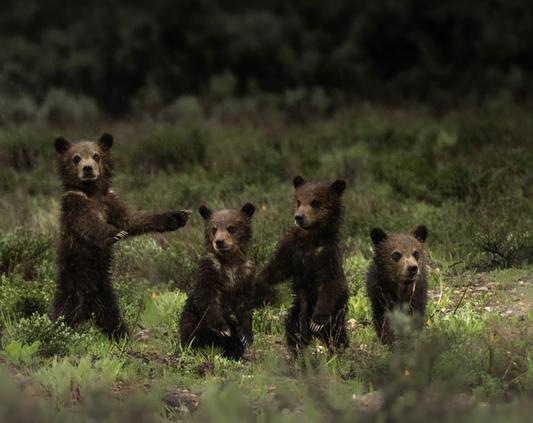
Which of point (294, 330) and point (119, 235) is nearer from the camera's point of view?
point (119, 235)

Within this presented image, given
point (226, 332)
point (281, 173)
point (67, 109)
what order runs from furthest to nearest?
point (67, 109) → point (281, 173) → point (226, 332)

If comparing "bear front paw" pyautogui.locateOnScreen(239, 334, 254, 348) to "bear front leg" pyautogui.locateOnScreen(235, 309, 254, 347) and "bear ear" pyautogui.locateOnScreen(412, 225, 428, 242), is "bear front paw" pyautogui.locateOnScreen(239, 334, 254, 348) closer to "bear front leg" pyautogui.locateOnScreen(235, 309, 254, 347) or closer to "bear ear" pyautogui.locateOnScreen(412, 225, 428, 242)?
"bear front leg" pyautogui.locateOnScreen(235, 309, 254, 347)

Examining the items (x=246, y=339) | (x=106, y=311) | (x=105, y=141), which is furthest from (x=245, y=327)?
(x=105, y=141)

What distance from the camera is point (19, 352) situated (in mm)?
5020

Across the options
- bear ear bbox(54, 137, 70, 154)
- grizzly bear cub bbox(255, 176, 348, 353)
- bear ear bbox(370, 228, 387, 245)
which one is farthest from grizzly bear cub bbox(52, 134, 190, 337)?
bear ear bbox(370, 228, 387, 245)

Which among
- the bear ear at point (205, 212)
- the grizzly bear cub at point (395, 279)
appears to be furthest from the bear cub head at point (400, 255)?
the bear ear at point (205, 212)

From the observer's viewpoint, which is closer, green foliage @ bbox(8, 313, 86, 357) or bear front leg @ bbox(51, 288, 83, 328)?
green foliage @ bbox(8, 313, 86, 357)

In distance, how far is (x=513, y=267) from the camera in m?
7.71

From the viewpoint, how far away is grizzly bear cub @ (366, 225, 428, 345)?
5.35 metres

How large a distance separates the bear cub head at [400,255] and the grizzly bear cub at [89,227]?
167cm

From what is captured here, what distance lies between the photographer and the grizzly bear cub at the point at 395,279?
5352 millimetres

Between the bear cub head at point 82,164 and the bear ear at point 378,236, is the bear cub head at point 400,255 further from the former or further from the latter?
the bear cub head at point 82,164

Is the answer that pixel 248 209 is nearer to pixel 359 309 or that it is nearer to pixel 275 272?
pixel 275 272

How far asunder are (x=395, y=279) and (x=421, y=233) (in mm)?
522
